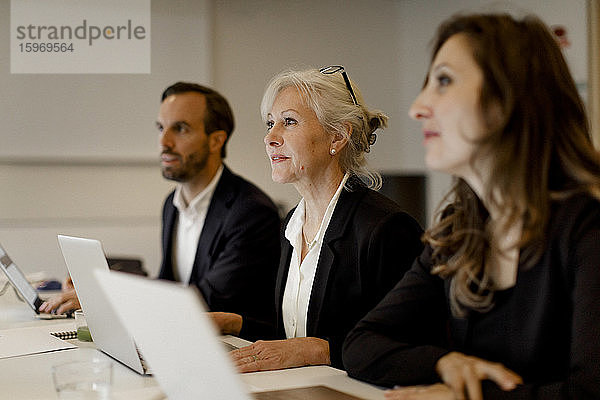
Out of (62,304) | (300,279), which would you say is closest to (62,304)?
(62,304)

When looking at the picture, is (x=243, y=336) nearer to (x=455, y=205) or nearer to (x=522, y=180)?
(x=455, y=205)

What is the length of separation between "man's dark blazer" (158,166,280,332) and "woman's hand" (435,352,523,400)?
5.51 ft

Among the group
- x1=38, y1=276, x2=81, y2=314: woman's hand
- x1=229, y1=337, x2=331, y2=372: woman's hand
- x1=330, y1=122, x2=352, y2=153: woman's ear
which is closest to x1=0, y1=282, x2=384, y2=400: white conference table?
x1=229, y1=337, x2=331, y2=372: woman's hand

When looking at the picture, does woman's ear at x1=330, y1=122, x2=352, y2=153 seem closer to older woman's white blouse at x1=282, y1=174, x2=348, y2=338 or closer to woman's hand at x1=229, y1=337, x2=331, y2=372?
older woman's white blouse at x1=282, y1=174, x2=348, y2=338

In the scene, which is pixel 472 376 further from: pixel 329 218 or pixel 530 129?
pixel 329 218

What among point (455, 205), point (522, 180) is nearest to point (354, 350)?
point (455, 205)

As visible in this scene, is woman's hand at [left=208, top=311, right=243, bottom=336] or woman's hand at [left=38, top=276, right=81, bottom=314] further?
woman's hand at [left=38, top=276, right=81, bottom=314]

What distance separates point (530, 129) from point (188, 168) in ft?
7.93

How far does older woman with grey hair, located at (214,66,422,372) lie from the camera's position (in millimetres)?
2145

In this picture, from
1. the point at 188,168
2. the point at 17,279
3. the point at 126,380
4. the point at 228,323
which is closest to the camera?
the point at 126,380

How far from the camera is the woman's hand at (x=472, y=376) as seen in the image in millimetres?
1301

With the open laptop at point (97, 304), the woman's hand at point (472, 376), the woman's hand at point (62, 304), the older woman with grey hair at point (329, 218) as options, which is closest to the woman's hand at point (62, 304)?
the woman's hand at point (62, 304)

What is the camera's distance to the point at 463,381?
1.34m

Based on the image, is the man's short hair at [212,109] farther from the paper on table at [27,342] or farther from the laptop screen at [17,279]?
the paper on table at [27,342]
